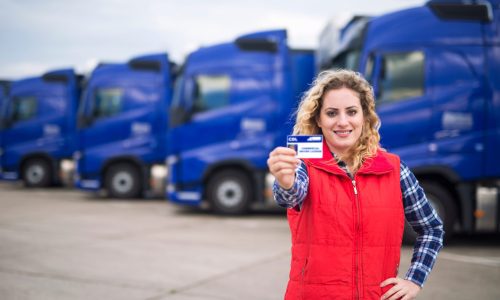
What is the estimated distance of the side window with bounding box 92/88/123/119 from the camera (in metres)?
11.9

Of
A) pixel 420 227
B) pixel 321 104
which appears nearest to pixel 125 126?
pixel 321 104

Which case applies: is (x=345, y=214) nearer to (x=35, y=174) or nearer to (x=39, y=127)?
(x=39, y=127)

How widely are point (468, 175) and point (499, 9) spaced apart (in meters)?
2.13

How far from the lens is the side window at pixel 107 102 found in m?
11.9

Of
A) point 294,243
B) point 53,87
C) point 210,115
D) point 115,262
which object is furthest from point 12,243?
point 53,87

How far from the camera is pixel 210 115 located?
9.29 m

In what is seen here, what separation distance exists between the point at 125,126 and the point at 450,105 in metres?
7.62

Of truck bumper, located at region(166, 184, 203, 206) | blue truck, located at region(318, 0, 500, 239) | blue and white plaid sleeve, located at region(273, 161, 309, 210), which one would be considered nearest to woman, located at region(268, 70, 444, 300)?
blue and white plaid sleeve, located at region(273, 161, 309, 210)

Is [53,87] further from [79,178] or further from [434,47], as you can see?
[434,47]

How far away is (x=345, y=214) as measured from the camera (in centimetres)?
173

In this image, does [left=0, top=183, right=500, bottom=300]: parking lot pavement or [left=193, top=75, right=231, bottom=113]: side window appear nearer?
[left=0, top=183, right=500, bottom=300]: parking lot pavement

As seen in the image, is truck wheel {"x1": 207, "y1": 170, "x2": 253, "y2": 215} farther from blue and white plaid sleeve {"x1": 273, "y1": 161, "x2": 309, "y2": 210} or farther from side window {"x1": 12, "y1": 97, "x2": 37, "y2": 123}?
blue and white plaid sleeve {"x1": 273, "y1": 161, "x2": 309, "y2": 210}

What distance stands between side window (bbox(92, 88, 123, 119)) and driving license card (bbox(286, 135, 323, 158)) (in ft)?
35.4

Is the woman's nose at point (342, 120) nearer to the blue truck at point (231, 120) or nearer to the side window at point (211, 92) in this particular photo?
the blue truck at point (231, 120)
